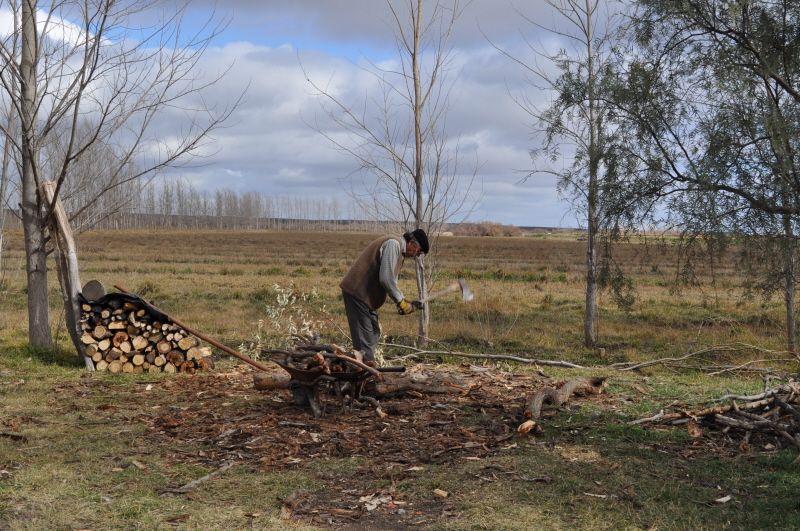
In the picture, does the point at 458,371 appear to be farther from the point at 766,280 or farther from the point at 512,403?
the point at 766,280

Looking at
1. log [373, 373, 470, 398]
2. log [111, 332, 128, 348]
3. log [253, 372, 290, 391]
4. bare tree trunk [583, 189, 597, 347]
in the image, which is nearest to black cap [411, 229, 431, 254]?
log [373, 373, 470, 398]

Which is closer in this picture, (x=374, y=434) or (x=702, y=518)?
(x=702, y=518)

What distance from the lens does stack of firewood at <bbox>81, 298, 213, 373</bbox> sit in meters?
9.71

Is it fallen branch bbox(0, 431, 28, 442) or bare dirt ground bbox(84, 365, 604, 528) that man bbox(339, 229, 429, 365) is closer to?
bare dirt ground bbox(84, 365, 604, 528)

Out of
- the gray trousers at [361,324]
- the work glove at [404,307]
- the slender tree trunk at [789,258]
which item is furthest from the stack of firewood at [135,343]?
the slender tree trunk at [789,258]

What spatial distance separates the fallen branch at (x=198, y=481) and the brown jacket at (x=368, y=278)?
249 centimetres

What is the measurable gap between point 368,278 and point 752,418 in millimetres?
3652

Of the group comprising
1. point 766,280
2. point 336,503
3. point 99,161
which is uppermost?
point 99,161

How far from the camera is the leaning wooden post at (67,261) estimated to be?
9.94 metres

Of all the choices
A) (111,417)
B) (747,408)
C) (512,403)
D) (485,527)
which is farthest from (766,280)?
(111,417)

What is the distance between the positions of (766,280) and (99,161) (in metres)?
9.86

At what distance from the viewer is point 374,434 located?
6.40 meters

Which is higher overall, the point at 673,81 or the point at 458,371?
the point at 673,81

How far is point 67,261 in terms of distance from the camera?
1007cm
